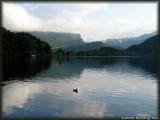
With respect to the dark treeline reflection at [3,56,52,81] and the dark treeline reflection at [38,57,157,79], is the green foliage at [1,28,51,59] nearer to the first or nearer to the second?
the dark treeline reflection at [38,57,157,79]

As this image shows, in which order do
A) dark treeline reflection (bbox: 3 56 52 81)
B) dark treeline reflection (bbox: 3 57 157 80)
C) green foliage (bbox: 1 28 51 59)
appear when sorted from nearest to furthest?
dark treeline reflection (bbox: 3 56 52 81)
dark treeline reflection (bbox: 3 57 157 80)
green foliage (bbox: 1 28 51 59)

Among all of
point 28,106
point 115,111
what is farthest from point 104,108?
point 28,106

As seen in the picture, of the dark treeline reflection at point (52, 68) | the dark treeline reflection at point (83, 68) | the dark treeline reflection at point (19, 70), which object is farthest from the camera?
the dark treeline reflection at point (83, 68)

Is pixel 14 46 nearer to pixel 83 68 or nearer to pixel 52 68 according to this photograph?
pixel 83 68

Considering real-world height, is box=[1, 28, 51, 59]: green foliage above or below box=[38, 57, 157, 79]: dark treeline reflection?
above

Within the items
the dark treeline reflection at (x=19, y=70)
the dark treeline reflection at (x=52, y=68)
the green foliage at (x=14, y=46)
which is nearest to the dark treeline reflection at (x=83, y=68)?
the dark treeline reflection at (x=52, y=68)

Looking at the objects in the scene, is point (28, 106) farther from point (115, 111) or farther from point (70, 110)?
point (115, 111)

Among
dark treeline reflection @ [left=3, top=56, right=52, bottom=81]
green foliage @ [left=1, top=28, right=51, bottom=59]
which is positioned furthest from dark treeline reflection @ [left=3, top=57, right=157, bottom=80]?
green foliage @ [left=1, top=28, right=51, bottom=59]

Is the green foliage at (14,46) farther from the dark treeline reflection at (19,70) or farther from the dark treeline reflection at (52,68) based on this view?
the dark treeline reflection at (19,70)

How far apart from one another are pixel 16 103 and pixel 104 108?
18.4 ft

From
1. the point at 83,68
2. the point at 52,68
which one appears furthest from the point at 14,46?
the point at 52,68

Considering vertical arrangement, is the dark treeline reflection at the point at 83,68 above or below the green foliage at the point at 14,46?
below

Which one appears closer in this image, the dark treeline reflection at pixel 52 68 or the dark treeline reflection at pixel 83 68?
the dark treeline reflection at pixel 52 68

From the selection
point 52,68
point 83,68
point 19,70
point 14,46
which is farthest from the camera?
point 14,46
